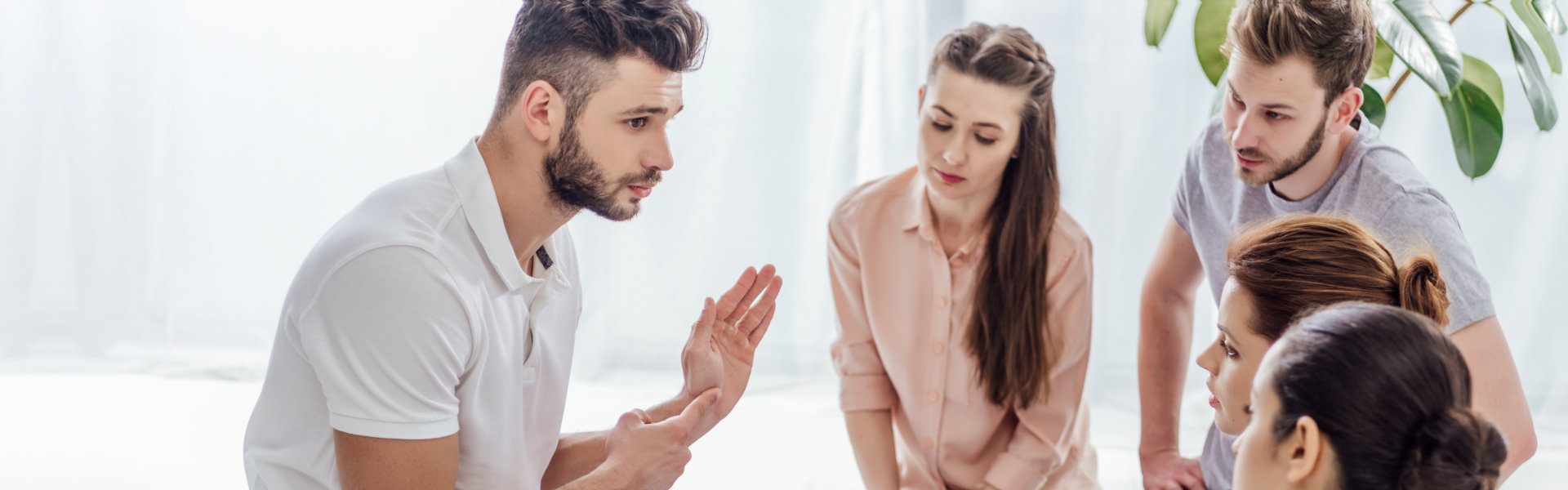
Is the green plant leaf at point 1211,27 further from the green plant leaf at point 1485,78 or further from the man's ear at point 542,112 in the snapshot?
the man's ear at point 542,112

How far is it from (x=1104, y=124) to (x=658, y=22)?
5.68 feet

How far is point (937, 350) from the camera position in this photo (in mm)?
1809

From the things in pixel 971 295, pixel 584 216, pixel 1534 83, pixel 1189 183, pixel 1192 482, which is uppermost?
pixel 1534 83

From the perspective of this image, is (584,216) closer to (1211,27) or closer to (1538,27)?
(1211,27)

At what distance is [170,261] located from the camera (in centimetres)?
308

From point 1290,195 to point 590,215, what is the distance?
5.97 ft

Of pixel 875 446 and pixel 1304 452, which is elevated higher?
pixel 1304 452

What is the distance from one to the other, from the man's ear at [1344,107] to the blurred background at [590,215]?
124cm

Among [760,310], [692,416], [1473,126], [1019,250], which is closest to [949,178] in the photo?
[1019,250]

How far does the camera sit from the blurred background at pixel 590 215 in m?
2.75

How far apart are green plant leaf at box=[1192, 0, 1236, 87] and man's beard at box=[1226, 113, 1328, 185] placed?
0.28 meters

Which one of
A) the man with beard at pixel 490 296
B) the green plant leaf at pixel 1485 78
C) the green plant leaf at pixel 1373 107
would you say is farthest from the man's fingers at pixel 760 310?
the green plant leaf at pixel 1485 78

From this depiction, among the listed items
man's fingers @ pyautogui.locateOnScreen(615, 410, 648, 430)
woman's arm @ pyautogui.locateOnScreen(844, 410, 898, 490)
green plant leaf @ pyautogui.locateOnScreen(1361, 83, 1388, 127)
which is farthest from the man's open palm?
green plant leaf @ pyautogui.locateOnScreen(1361, 83, 1388, 127)

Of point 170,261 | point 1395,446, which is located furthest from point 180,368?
point 1395,446
